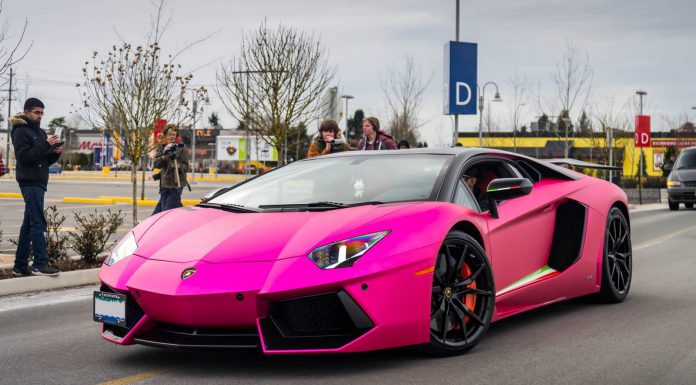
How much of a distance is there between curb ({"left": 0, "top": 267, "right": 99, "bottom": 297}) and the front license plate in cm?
374

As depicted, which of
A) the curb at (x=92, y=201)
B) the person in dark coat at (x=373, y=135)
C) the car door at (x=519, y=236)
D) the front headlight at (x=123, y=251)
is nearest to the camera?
the front headlight at (x=123, y=251)

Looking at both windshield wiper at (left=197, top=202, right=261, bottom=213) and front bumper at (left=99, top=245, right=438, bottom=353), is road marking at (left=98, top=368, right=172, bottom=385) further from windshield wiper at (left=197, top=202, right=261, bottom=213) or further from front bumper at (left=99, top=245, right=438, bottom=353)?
windshield wiper at (left=197, top=202, right=261, bottom=213)

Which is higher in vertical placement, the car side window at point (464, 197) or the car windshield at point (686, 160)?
the car windshield at point (686, 160)

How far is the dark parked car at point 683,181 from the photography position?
25.9m

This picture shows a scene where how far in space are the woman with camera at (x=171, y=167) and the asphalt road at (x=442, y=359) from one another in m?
7.16

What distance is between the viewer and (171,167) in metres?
14.2

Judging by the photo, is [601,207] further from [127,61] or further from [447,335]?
[127,61]

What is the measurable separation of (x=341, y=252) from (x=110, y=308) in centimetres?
134

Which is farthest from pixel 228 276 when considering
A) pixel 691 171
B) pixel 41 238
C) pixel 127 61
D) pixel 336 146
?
pixel 691 171

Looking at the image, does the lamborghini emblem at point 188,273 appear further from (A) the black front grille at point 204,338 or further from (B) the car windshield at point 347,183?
(B) the car windshield at point 347,183

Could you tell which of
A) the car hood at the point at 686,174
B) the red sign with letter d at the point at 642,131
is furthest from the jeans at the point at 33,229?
the red sign with letter d at the point at 642,131

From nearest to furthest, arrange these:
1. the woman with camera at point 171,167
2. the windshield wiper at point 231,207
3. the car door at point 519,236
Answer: the windshield wiper at point 231,207, the car door at point 519,236, the woman with camera at point 171,167

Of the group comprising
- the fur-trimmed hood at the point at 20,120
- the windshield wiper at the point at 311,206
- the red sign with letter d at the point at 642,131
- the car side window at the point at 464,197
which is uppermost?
the red sign with letter d at the point at 642,131

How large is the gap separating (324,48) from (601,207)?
14.9m
